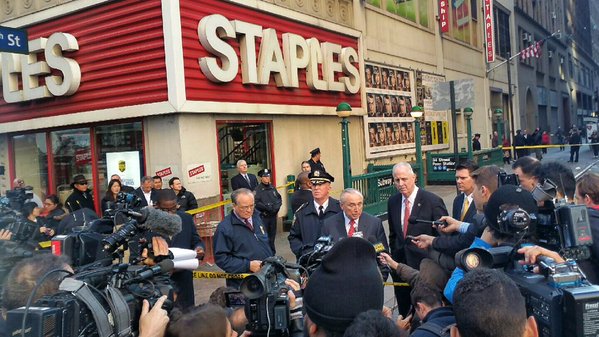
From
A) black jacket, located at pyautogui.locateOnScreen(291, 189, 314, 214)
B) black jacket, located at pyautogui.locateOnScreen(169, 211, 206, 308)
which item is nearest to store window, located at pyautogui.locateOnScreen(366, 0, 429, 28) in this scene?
black jacket, located at pyautogui.locateOnScreen(291, 189, 314, 214)

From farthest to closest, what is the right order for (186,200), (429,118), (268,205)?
1. (429,118)
2. (186,200)
3. (268,205)

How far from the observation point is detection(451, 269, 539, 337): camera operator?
204cm

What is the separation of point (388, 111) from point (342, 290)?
17238 millimetres

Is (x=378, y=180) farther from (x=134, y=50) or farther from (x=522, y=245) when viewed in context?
(x=522, y=245)

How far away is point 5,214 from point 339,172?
10796 mm

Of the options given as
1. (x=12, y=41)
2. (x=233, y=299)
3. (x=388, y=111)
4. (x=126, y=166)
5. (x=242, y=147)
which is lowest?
(x=233, y=299)

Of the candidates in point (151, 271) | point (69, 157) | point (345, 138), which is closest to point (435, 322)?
point (151, 271)

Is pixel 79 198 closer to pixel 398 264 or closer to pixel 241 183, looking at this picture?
pixel 241 183

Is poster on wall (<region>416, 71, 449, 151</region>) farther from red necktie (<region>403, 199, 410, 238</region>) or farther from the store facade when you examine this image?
red necktie (<region>403, 199, 410, 238</region>)

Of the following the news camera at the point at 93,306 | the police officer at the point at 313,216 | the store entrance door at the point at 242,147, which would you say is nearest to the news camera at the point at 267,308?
the news camera at the point at 93,306

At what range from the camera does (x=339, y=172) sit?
1588 cm

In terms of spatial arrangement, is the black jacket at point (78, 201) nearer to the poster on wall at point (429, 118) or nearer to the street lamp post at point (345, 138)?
the street lamp post at point (345, 138)

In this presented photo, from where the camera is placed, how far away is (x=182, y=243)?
19.4 ft

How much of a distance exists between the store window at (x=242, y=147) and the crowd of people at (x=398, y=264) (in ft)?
19.7
